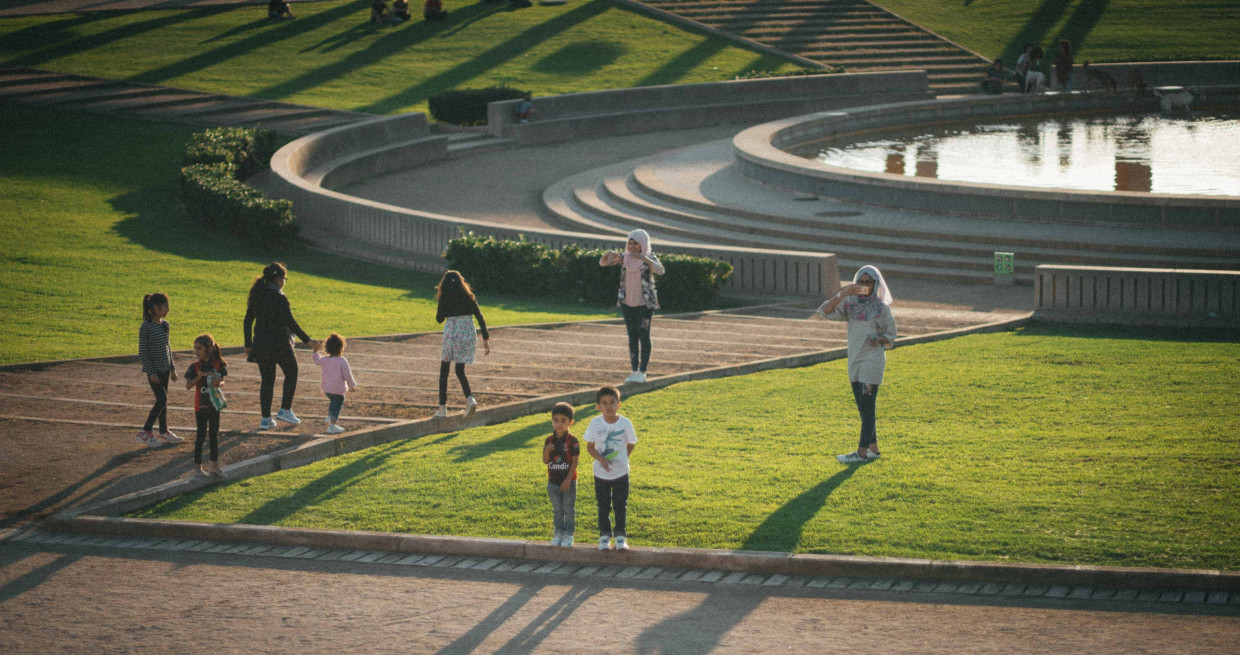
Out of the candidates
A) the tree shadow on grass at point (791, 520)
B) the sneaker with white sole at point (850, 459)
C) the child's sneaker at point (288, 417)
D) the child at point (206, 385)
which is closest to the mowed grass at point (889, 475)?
the tree shadow on grass at point (791, 520)

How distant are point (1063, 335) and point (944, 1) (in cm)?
3618

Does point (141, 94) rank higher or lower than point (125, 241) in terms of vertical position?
higher

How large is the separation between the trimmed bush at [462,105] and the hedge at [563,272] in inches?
554

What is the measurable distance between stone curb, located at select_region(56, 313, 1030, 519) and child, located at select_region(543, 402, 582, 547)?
3.00 metres

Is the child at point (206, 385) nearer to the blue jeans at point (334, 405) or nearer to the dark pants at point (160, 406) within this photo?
the dark pants at point (160, 406)

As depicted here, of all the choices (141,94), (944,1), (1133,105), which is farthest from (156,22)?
(1133,105)

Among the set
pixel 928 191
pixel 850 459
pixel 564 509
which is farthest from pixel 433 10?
pixel 564 509

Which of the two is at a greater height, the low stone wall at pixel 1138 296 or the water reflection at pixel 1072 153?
the water reflection at pixel 1072 153

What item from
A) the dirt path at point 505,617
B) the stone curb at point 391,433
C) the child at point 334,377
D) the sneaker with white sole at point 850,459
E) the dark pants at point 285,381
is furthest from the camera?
the dark pants at point 285,381

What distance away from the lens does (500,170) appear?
28906 mm

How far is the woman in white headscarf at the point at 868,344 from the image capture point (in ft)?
32.2

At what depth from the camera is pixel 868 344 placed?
985cm

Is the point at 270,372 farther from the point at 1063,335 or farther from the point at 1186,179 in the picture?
the point at 1186,179

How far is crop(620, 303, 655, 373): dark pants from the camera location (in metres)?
12.3
